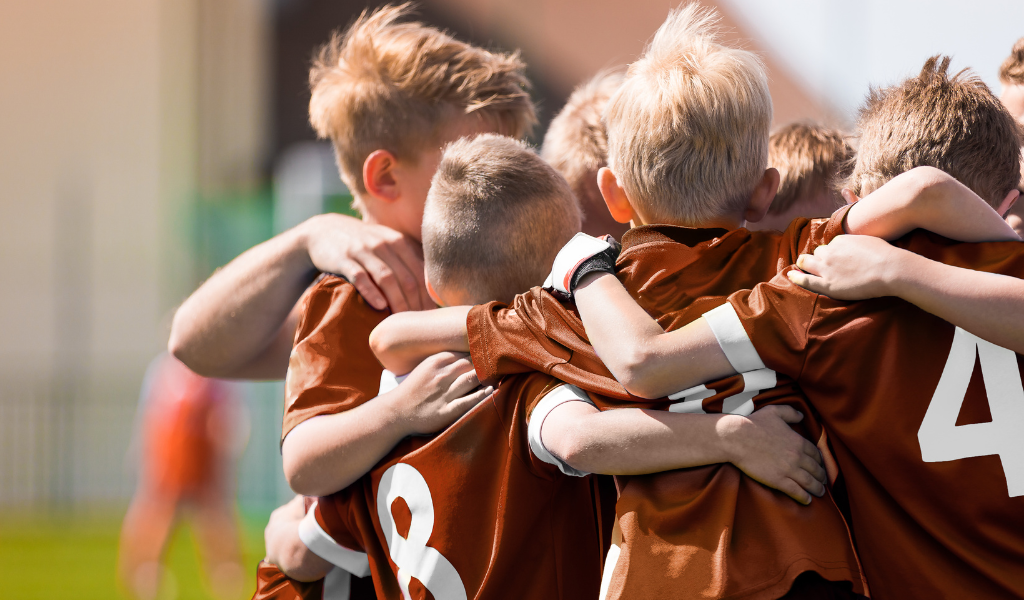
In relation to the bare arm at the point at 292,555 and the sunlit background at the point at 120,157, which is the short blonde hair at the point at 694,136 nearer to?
the bare arm at the point at 292,555

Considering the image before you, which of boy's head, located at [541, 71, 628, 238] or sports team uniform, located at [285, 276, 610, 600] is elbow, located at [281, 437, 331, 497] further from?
boy's head, located at [541, 71, 628, 238]

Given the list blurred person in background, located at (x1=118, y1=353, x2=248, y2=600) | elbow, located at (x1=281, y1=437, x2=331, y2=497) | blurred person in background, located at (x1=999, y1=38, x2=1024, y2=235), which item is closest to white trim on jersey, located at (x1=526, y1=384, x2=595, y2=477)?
elbow, located at (x1=281, y1=437, x2=331, y2=497)

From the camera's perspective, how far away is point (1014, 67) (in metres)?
1.97

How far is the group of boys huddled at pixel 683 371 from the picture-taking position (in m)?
1.24

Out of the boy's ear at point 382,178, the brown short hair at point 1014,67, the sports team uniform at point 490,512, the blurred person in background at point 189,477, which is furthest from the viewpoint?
the blurred person in background at point 189,477

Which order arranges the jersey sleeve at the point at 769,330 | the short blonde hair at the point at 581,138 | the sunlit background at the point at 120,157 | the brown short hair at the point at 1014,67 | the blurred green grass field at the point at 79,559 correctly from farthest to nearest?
the sunlit background at the point at 120,157 < the blurred green grass field at the point at 79,559 < the short blonde hair at the point at 581,138 < the brown short hair at the point at 1014,67 < the jersey sleeve at the point at 769,330

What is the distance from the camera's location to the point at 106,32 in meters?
15.7

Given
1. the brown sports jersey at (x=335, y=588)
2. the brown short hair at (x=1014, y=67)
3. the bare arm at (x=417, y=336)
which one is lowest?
the brown sports jersey at (x=335, y=588)

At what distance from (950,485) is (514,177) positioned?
924 mm

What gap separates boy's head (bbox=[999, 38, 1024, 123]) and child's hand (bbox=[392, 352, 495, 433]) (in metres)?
1.40

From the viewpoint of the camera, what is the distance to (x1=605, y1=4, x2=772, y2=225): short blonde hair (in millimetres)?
1461

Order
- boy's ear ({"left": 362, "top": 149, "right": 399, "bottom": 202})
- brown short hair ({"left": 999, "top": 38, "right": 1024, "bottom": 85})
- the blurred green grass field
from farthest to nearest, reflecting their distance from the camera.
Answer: the blurred green grass field
boy's ear ({"left": 362, "top": 149, "right": 399, "bottom": 202})
brown short hair ({"left": 999, "top": 38, "right": 1024, "bottom": 85})

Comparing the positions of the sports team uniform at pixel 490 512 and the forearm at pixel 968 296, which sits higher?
the forearm at pixel 968 296

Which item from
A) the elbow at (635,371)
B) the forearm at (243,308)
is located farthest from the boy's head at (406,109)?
the elbow at (635,371)
